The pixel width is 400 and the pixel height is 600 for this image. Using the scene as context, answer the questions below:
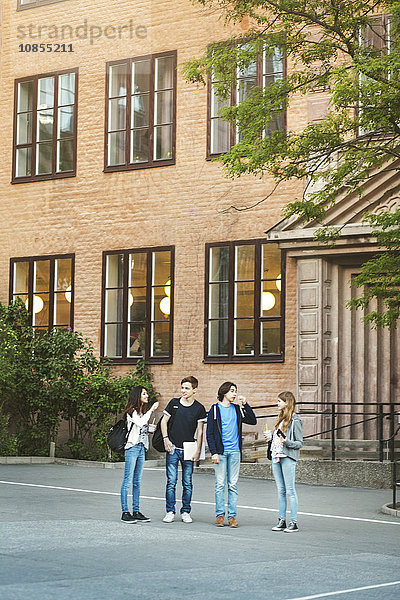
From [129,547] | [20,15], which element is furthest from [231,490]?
[20,15]

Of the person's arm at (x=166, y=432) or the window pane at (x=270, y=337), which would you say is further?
the window pane at (x=270, y=337)

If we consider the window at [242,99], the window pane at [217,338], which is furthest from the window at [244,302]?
the window at [242,99]

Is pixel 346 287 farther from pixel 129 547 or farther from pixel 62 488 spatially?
pixel 129 547

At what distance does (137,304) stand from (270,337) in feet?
12.2

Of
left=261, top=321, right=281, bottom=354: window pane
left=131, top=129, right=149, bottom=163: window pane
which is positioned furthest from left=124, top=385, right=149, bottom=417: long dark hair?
left=131, top=129, right=149, bottom=163: window pane

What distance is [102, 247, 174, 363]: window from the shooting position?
25094 mm

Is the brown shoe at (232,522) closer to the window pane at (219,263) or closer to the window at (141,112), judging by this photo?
the window pane at (219,263)

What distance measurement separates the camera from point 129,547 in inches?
428

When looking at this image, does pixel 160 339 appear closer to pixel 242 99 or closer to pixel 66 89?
pixel 242 99

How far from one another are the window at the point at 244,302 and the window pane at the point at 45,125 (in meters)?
5.82

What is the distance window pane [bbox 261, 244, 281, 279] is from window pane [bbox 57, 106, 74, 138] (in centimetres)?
648

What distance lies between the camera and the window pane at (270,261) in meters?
23.5

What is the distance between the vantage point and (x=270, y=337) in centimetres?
2350

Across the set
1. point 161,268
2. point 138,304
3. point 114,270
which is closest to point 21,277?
point 114,270
